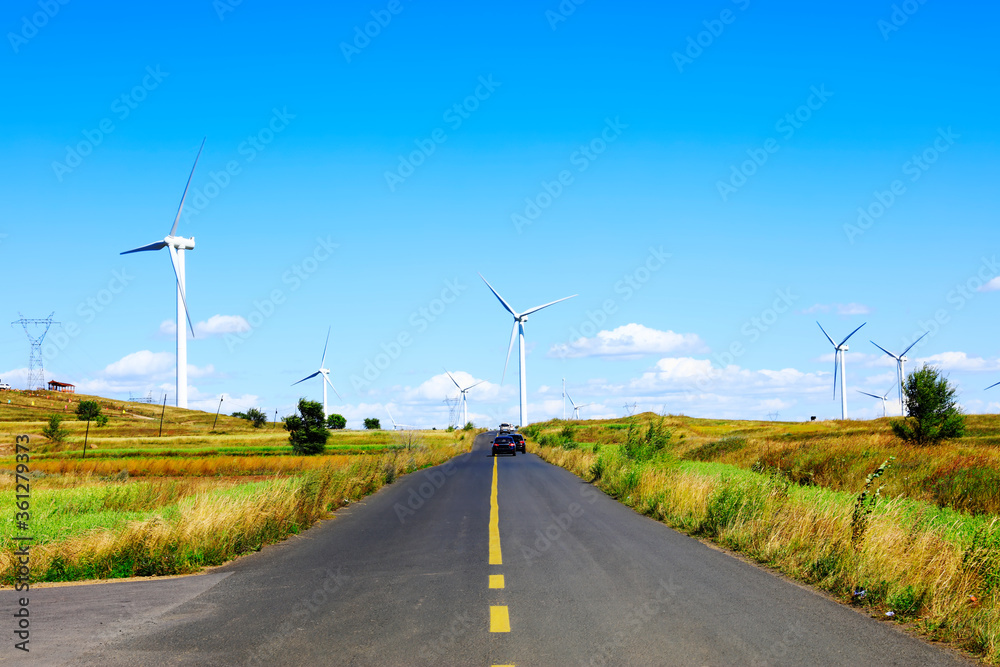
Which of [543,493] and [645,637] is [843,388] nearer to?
[543,493]

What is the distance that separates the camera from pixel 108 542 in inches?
414

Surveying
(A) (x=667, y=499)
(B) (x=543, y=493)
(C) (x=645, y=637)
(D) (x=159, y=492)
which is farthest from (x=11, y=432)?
(C) (x=645, y=637)

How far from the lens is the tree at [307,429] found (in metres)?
61.8

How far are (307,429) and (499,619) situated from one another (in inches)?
2280

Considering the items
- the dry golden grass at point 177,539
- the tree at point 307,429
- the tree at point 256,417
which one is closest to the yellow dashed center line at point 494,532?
the dry golden grass at point 177,539

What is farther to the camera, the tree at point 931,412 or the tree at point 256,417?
the tree at point 256,417

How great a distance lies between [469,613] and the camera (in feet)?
24.0

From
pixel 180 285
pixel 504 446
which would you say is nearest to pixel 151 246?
pixel 180 285

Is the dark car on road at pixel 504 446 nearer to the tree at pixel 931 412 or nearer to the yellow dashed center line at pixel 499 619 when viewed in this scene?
the tree at pixel 931 412

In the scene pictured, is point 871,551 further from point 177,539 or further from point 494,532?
point 177,539

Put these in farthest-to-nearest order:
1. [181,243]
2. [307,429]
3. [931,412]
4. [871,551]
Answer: [181,243] < [307,429] < [931,412] < [871,551]

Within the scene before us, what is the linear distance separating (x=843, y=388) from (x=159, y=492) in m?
76.1

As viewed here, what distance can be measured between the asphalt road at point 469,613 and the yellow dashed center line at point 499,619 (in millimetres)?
21

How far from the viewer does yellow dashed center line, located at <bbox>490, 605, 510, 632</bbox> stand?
Result: 264 inches
